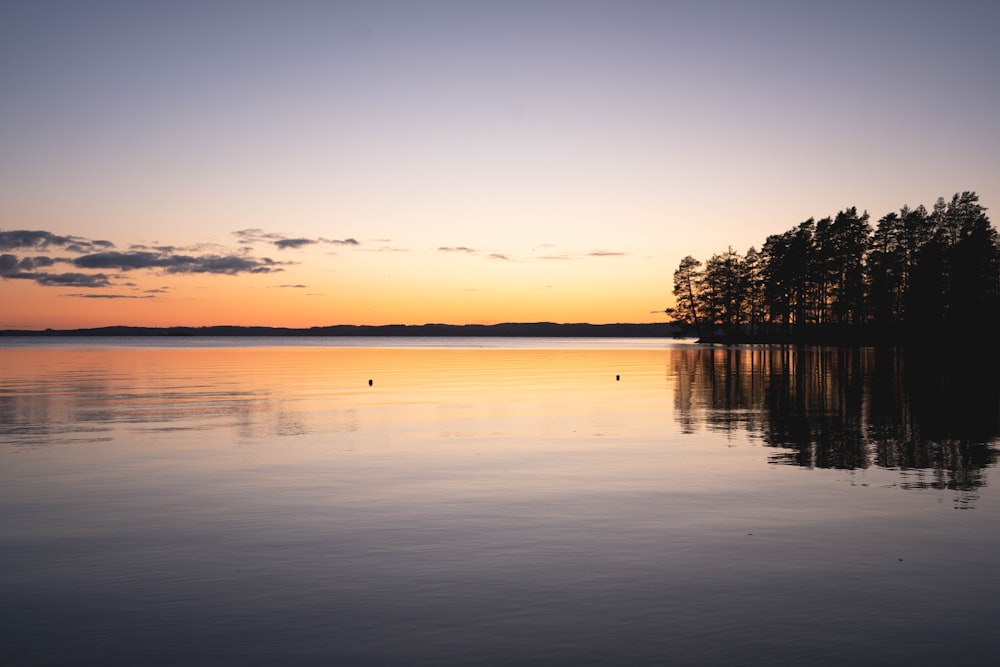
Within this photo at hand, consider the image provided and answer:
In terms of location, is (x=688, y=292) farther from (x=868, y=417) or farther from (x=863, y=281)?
(x=868, y=417)

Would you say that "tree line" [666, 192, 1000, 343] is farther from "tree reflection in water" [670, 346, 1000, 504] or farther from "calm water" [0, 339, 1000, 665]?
"calm water" [0, 339, 1000, 665]

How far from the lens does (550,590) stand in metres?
10.7

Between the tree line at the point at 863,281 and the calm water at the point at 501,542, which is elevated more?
the tree line at the point at 863,281

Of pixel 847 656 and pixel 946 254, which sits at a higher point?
pixel 946 254

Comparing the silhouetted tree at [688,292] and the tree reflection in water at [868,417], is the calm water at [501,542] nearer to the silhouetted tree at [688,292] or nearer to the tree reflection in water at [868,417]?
the tree reflection in water at [868,417]

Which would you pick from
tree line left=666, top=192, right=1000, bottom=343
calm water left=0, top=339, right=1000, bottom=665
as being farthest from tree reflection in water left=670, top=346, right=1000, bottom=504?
tree line left=666, top=192, right=1000, bottom=343

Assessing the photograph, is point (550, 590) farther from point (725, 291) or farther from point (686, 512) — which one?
point (725, 291)

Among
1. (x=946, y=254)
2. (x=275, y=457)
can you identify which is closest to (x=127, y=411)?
(x=275, y=457)

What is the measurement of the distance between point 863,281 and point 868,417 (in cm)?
10995

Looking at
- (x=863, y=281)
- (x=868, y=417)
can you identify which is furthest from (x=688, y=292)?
(x=868, y=417)

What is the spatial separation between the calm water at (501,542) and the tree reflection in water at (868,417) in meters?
0.24

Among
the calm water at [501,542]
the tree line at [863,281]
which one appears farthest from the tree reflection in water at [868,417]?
the tree line at [863,281]

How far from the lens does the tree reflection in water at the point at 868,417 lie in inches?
840

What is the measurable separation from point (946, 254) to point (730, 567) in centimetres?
11717
